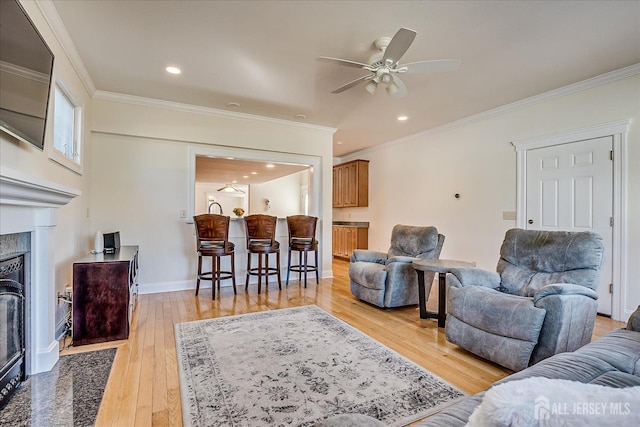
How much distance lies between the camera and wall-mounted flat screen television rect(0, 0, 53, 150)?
1.56 meters

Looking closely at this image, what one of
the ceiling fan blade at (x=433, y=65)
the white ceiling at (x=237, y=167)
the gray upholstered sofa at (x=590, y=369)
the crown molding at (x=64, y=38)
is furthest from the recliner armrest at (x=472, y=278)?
the white ceiling at (x=237, y=167)

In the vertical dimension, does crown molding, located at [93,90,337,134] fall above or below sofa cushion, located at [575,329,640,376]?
above

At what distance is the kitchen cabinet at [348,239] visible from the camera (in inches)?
276

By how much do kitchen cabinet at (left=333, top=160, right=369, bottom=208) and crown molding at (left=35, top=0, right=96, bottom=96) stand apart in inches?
197

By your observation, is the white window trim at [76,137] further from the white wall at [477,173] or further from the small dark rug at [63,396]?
the white wall at [477,173]

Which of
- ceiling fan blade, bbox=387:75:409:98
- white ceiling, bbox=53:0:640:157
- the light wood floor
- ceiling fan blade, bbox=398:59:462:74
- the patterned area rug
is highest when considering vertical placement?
white ceiling, bbox=53:0:640:157

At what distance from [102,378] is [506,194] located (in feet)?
15.8

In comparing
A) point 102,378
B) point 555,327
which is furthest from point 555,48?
point 102,378

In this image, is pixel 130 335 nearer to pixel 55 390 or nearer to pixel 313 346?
pixel 55 390

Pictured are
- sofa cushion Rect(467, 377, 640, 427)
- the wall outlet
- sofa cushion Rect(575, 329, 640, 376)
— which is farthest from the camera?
the wall outlet

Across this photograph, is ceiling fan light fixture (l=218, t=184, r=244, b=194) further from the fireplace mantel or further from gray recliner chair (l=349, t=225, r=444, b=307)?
the fireplace mantel

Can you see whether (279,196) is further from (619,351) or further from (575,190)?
(619,351)

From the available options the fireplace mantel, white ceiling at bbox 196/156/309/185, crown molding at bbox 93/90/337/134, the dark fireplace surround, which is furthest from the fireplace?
white ceiling at bbox 196/156/309/185

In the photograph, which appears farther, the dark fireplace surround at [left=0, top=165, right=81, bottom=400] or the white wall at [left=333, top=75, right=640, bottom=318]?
the white wall at [left=333, top=75, right=640, bottom=318]
